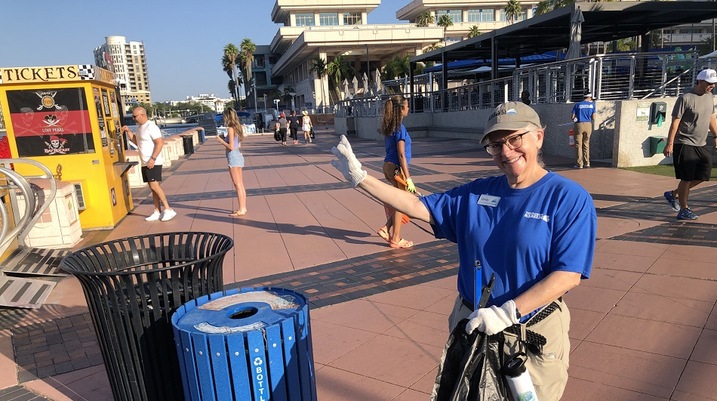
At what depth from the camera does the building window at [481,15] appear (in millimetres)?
78375

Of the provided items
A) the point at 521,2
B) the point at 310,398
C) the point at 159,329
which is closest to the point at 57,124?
the point at 159,329

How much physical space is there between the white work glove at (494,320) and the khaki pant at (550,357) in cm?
14

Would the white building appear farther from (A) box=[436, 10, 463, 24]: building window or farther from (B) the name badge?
(B) the name badge

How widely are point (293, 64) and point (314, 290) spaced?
71402 millimetres

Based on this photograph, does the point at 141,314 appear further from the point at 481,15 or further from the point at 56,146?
the point at 481,15

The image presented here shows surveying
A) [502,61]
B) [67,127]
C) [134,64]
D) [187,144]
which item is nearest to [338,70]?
[502,61]

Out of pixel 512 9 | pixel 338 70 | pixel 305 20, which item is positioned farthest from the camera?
pixel 305 20

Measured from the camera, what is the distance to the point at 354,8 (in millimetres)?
72000

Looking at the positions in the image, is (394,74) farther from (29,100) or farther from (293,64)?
(29,100)

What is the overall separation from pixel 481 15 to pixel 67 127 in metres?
80.6

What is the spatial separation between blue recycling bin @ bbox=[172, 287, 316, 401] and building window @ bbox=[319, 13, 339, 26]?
7554 centimetres

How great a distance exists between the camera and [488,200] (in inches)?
78.9

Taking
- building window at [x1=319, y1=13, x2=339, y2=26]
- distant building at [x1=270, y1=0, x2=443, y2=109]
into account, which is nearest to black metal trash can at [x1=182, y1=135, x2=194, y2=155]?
distant building at [x1=270, y1=0, x2=443, y2=109]

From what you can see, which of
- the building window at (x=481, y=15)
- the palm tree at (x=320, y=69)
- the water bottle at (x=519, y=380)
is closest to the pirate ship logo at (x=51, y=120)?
the water bottle at (x=519, y=380)
